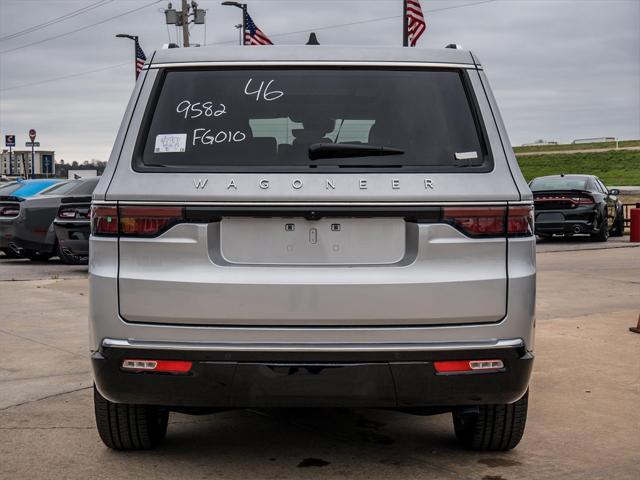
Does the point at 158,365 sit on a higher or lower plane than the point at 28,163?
higher

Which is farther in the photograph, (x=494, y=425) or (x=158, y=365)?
(x=494, y=425)

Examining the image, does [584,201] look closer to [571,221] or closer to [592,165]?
[571,221]

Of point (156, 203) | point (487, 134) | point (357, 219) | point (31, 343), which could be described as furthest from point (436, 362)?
point (31, 343)

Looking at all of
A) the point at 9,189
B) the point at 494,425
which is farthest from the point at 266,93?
the point at 9,189

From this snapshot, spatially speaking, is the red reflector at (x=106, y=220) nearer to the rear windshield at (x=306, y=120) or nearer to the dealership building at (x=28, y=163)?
the rear windshield at (x=306, y=120)

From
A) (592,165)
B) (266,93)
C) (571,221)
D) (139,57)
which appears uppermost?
(139,57)

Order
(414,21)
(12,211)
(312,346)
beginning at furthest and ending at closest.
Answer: (414,21) → (12,211) → (312,346)

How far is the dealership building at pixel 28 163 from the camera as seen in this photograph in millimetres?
102312

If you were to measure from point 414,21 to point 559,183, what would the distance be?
491cm

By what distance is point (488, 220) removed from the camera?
13.7 ft

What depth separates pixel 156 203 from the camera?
13.6 ft

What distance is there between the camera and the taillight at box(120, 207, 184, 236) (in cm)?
414

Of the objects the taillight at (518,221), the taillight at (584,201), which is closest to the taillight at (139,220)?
the taillight at (518,221)

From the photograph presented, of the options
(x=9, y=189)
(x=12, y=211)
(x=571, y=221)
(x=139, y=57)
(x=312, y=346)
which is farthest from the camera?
(x=139, y=57)
